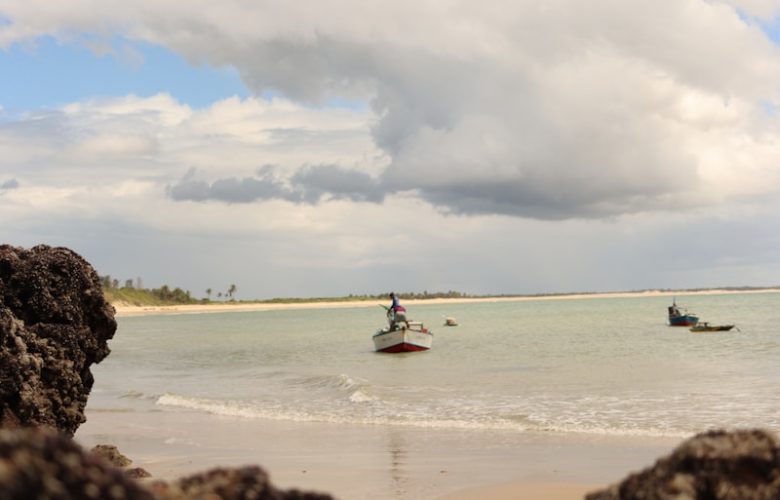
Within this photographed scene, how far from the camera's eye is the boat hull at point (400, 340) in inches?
1662

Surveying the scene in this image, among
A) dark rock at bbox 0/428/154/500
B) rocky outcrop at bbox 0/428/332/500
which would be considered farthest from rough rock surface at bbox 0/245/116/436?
dark rock at bbox 0/428/154/500

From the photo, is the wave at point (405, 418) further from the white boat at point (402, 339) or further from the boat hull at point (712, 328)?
the boat hull at point (712, 328)

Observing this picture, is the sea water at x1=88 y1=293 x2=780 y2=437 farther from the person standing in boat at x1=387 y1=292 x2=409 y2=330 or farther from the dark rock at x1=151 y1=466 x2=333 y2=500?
the dark rock at x1=151 y1=466 x2=333 y2=500

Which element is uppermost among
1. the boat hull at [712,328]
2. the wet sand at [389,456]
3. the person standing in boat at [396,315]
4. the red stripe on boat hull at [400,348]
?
the person standing in boat at [396,315]

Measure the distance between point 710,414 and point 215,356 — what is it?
32.0m

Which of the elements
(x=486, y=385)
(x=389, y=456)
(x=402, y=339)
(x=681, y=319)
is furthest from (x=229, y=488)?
(x=681, y=319)

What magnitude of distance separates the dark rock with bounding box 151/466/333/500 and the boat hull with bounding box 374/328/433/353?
39.0 m

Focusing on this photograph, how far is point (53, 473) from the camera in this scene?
8.27 feet

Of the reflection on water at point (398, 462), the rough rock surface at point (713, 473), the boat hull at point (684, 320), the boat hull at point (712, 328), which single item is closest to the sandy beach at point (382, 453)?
the reflection on water at point (398, 462)

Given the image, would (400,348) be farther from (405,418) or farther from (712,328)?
(405,418)

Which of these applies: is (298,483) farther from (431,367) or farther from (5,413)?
(431,367)

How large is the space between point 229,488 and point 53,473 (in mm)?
788

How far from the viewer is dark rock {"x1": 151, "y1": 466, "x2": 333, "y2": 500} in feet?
10.2

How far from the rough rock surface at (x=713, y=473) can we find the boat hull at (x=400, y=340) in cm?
3861
